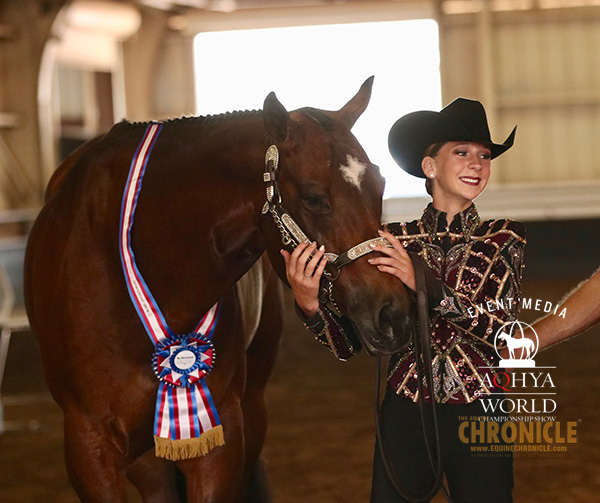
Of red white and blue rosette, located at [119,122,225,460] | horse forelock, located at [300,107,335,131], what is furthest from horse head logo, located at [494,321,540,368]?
red white and blue rosette, located at [119,122,225,460]

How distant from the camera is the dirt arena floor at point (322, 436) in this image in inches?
123

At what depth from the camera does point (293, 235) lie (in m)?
1.66

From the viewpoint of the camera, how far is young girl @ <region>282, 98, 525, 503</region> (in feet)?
5.52

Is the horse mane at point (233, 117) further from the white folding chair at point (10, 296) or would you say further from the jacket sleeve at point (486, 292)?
the white folding chair at point (10, 296)

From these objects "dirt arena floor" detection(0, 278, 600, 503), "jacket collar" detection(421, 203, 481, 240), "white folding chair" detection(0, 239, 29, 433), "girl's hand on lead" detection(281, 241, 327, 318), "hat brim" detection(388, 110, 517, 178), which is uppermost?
"hat brim" detection(388, 110, 517, 178)

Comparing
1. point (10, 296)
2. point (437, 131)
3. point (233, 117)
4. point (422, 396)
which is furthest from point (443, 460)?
point (10, 296)

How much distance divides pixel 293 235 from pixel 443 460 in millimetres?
528

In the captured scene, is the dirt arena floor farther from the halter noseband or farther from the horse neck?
the halter noseband

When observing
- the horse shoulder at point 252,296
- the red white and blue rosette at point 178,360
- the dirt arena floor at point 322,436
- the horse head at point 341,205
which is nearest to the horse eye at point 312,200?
the horse head at point 341,205

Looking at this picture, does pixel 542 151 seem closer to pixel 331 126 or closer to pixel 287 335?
pixel 287 335

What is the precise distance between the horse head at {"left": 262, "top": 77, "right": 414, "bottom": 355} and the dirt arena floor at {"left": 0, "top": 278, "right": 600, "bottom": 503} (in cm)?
158

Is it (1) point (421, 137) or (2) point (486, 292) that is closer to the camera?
(2) point (486, 292)

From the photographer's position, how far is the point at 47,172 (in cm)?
860

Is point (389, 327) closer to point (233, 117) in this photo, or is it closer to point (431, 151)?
point (431, 151)
